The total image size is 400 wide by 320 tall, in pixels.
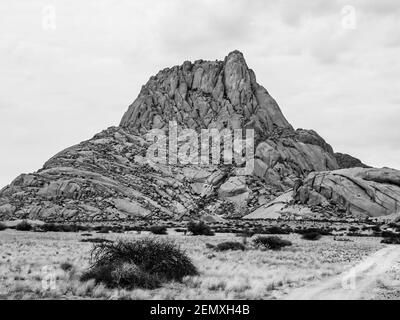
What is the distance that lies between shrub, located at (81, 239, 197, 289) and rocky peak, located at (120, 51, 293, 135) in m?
137

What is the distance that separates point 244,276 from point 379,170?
345 feet

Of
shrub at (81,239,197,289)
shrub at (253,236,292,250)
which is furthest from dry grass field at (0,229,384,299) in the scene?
shrub at (253,236,292,250)

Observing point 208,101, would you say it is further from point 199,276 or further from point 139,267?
point 139,267

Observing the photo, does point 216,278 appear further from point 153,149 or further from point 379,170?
point 153,149

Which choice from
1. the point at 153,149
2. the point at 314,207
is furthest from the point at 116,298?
the point at 153,149

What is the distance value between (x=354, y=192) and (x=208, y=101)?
79289mm

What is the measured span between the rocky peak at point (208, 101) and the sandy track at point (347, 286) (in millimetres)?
133673

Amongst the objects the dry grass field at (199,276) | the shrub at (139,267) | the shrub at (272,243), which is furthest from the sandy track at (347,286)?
the shrub at (272,243)

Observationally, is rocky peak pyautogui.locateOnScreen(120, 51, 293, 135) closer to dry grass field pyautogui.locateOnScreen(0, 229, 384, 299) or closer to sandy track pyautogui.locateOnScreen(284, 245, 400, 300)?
dry grass field pyautogui.locateOnScreen(0, 229, 384, 299)

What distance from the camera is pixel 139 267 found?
51.8 ft

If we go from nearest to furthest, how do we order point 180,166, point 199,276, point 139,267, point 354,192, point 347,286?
point 347,286 < point 139,267 < point 199,276 < point 354,192 < point 180,166

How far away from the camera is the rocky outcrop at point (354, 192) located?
3888 inches

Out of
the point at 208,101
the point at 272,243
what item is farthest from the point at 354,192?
the point at 208,101

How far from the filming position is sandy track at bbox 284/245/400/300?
13.2m
